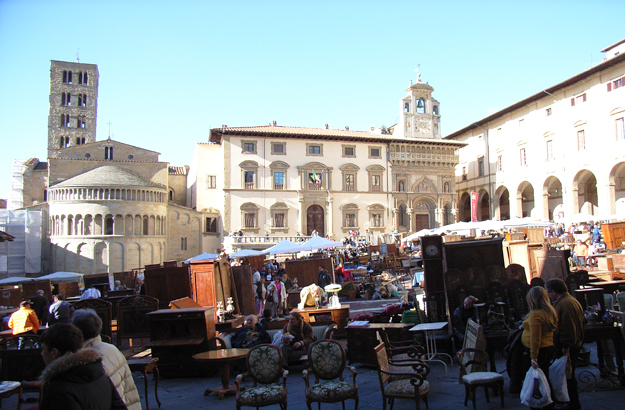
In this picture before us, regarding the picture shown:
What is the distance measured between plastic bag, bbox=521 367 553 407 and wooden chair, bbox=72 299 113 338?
845 centimetres

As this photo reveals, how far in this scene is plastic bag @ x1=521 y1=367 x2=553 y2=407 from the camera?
448 centimetres

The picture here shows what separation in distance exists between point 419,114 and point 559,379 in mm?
39186

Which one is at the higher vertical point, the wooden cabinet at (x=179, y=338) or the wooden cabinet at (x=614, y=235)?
the wooden cabinet at (x=614, y=235)

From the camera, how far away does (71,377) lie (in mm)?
2768

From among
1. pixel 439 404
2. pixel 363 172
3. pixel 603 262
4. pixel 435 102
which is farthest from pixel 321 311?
pixel 435 102

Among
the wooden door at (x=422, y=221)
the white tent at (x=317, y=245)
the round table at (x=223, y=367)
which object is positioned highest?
the wooden door at (x=422, y=221)

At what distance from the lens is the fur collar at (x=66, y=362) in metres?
2.72

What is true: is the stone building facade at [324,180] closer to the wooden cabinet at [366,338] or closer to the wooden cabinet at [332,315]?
the wooden cabinet at [332,315]

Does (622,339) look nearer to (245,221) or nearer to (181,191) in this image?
(245,221)

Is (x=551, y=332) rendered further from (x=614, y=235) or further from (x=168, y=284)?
(x=614, y=235)

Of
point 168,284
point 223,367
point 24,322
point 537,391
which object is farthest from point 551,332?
point 168,284

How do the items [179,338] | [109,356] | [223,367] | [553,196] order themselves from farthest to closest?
1. [553,196]
2. [179,338]
3. [223,367]
4. [109,356]

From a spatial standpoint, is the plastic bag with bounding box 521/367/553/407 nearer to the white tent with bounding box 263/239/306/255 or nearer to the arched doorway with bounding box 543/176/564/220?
the white tent with bounding box 263/239/306/255

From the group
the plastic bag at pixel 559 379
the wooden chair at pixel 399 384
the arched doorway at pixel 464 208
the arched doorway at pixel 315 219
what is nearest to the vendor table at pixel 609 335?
the plastic bag at pixel 559 379
